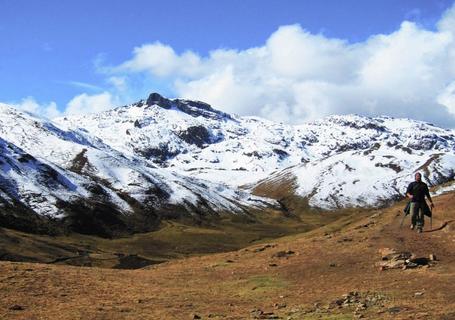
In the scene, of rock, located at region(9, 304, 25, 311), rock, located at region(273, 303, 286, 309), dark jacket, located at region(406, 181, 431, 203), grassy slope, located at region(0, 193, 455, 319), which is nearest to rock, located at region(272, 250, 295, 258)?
grassy slope, located at region(0, 193, 455, 319)

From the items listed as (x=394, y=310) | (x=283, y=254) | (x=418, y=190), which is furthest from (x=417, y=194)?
(x=394, y=310)

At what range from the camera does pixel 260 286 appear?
3138 cm

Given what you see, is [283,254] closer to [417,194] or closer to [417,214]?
[417,214]

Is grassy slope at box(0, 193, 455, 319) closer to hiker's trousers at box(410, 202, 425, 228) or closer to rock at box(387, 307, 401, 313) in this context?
rock at box(387, 307, 401, 313)

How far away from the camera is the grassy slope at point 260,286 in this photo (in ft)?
81.0

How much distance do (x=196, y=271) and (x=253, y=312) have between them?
41.3 ft

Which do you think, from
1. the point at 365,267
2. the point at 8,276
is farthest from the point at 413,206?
the point at 8,276

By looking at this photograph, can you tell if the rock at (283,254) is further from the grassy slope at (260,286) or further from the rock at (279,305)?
the rock at (279,305)

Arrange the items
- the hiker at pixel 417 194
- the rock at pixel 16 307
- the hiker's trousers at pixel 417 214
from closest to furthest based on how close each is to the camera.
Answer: the rock at pixel 16 307 → the hiker at pixel 417 194 → the hiker's trousers at pixel 417 214

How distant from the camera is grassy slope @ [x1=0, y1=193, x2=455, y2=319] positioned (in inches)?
972

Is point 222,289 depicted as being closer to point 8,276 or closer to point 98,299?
point 98,299

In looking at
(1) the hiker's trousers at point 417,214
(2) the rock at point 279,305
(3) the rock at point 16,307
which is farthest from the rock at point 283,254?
(3) the rock at point 16,307

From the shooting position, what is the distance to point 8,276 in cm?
3081

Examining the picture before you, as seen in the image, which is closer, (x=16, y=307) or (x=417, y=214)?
(x=16, y=307)
